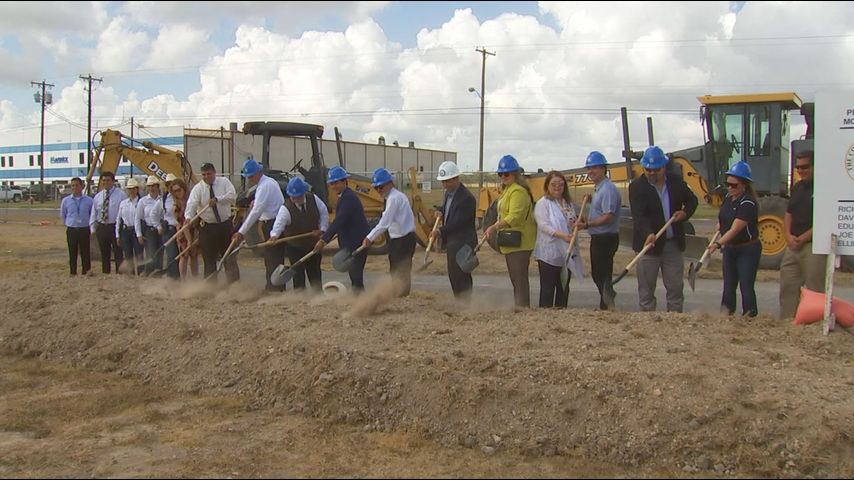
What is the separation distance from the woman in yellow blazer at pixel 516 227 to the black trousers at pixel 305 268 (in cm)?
241

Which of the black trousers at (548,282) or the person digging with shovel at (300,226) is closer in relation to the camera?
the black trousers at (548,282)

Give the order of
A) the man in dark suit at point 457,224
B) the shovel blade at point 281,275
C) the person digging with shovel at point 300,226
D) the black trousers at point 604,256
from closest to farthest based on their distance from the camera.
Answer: the black trousers at point 604,256, the man in dark suit at point 457,224, the shovel blade at point 281,275, the person digging with shovel at point 300,226

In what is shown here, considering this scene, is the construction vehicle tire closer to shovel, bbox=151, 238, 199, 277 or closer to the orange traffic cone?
the orange traffic cone

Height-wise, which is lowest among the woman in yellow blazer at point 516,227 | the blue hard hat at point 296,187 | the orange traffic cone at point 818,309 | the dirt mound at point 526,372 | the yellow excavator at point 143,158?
the dirt mound at point 526,372

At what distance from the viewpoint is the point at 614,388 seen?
4.51 meters

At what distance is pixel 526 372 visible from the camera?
15.8ft

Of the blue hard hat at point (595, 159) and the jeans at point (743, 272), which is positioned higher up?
the blue hard hat at point (595, 159)

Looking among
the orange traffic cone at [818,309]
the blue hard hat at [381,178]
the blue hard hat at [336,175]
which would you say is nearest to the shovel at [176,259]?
the blue hard hat at [336,175]

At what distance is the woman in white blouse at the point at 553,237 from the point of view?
7.35 metres

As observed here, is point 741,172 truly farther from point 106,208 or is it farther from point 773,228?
point 106,208

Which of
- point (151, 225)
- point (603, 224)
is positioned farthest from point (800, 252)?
point (151, 225)

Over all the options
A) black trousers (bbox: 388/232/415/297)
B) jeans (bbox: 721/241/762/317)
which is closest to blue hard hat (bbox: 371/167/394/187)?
black trousers (bbox: 388/232/415/297)

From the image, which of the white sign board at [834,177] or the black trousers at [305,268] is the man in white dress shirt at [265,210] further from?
the white sign board at [834,177]

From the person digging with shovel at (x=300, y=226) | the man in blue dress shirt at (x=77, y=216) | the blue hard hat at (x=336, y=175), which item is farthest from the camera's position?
the man in blue dress shirt at (x=77, y=216)
